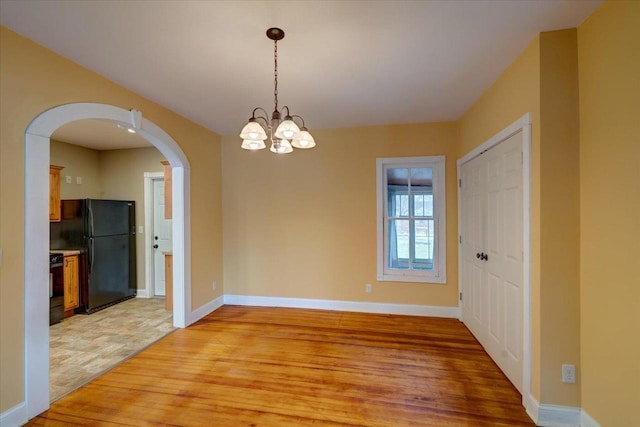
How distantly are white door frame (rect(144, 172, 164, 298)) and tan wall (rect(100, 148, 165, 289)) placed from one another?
0.19 ft

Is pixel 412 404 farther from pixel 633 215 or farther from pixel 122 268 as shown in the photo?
pixel 122 268

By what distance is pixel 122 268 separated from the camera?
4457mm

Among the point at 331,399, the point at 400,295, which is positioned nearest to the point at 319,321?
the point at 400,295

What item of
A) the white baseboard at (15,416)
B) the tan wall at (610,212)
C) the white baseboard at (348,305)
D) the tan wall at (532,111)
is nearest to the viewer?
the tan wall at (610,212)

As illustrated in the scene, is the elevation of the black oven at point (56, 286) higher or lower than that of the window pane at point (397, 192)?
lower

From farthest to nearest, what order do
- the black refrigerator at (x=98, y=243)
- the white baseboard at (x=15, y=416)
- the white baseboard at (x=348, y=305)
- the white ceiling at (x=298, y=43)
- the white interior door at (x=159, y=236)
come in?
1. the white interior door at (x=159, y=236)
2. the black refrigerator at (x=98, y=243)
3. the white baseboard at (x=348, y=305)
4. the white baseboard at (x=15, y=416)
5. the white ceiling at (x=298, y=43)

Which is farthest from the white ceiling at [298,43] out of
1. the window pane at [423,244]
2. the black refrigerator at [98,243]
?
the black refrigerator at [98,243]

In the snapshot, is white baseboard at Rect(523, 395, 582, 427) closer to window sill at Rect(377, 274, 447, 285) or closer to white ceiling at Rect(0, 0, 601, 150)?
window sill at Rect(377, 274, 447, 285)

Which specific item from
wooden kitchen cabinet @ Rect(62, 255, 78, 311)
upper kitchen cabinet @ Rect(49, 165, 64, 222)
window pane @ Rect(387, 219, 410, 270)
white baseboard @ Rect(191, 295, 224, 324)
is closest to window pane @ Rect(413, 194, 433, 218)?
window pane @ Rect(387, 219, 410, 270)

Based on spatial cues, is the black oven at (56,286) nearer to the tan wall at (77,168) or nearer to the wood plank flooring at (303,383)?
the tan wall at (77,168)

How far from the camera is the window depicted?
3.71 meters

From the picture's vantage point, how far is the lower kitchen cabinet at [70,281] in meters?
Result: 3.71

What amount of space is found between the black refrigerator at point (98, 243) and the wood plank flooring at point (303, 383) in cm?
184

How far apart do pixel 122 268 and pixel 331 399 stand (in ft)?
13.6
